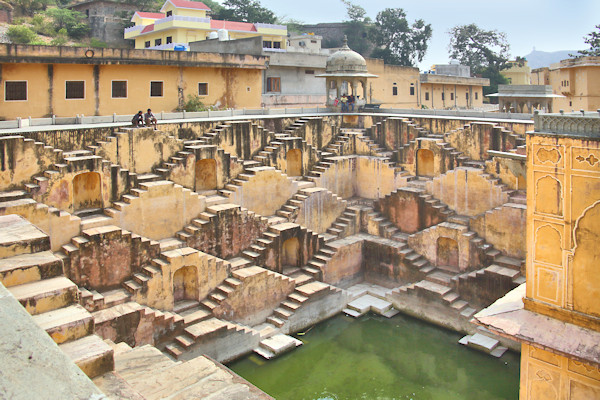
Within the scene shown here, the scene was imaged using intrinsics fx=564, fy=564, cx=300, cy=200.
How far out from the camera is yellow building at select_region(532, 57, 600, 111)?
2905 cm

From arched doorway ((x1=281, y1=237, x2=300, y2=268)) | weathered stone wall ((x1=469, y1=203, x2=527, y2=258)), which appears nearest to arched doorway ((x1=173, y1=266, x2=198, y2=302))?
arched doorway ((x1=281, y1=237, x2=300, y2=268))

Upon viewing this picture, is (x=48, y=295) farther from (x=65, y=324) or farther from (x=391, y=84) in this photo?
(x=391, y=84)

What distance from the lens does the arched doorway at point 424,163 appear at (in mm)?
21469

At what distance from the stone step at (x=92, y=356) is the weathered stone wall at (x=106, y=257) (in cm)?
769

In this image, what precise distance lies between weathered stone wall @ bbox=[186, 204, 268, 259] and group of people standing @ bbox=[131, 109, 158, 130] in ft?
10.8

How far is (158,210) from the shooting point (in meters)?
15.8

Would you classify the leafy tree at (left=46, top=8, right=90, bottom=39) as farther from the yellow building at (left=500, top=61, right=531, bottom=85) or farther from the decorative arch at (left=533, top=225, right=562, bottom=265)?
the decorative arch at (left=533, top=225, right=562, bottom=265)

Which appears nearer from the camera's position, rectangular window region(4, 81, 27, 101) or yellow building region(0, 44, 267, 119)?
rectangular window region(4, 81, 27, 101)

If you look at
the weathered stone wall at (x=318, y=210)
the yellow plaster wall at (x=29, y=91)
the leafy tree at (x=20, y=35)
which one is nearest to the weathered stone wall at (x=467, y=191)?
the weathered stone wall at (x=318, y=210)

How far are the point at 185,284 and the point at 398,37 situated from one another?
37.3 m

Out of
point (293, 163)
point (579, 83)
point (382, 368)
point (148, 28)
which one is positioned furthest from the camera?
point (148, 28)

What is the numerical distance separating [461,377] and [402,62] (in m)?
36.1

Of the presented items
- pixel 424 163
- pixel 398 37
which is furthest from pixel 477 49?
pixel 424 163

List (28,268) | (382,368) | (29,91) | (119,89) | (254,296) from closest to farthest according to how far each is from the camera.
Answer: (28,268)
(382,368)
(254,296)
(29,91)
(119,89)
